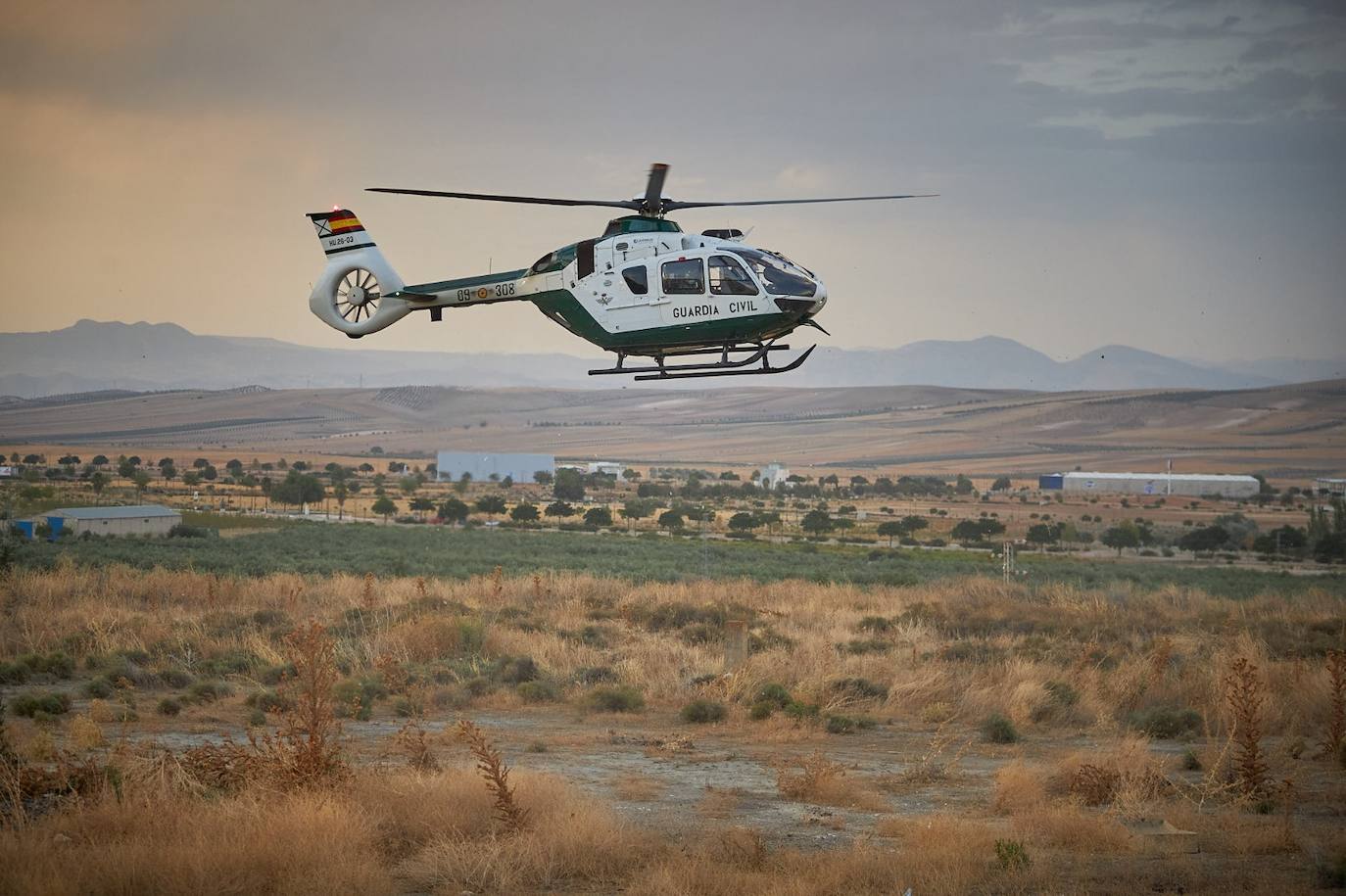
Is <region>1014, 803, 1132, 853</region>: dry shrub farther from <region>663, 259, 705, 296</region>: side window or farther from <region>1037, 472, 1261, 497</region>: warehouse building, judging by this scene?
<region>1037, 472, 1261, 497</region>: warehouse building

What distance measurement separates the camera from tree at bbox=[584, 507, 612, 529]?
70.6 meters

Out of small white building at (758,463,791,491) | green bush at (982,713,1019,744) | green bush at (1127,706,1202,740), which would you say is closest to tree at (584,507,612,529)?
small white building at (758,463,791,491)

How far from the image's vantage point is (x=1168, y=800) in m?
13.7

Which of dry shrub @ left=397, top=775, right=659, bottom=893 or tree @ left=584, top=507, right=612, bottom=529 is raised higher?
dry shrub @ left=397, top=775, right=659, bottom=893

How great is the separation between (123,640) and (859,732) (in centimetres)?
1314

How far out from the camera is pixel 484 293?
1534cm

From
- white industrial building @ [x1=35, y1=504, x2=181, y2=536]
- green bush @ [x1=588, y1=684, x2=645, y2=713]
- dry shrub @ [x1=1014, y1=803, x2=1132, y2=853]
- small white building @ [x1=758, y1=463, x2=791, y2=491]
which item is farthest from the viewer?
small white building @ [x1=758, y1=463, x2=791, y2=491]

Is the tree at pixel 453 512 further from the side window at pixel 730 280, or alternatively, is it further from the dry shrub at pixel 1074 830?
the dry shrub at pixel 1074 830

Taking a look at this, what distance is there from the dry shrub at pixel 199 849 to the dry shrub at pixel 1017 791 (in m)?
6.65

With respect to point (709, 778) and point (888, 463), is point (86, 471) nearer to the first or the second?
point (709, 778)

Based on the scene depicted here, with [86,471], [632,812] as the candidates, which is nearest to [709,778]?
[632,812]

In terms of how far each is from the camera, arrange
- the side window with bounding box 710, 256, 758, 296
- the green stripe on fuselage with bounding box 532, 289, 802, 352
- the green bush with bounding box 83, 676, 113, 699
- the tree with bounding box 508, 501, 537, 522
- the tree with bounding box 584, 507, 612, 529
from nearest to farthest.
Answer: the side window with bounding box 710, 256, 758, 296 < the green stripe on fuselage with bounding box 532, 289, 802, 352 < the green bush with bounding box 83, 676, 113, 699 < the tree with bounding box 584, 507, 612, 529 < the tree with bounding box 508, 501, 537, 522

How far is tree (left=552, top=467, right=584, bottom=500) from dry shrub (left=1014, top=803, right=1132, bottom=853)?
86062 millimetres

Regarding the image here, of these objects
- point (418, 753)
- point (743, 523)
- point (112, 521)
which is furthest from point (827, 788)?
point (743, 523)
